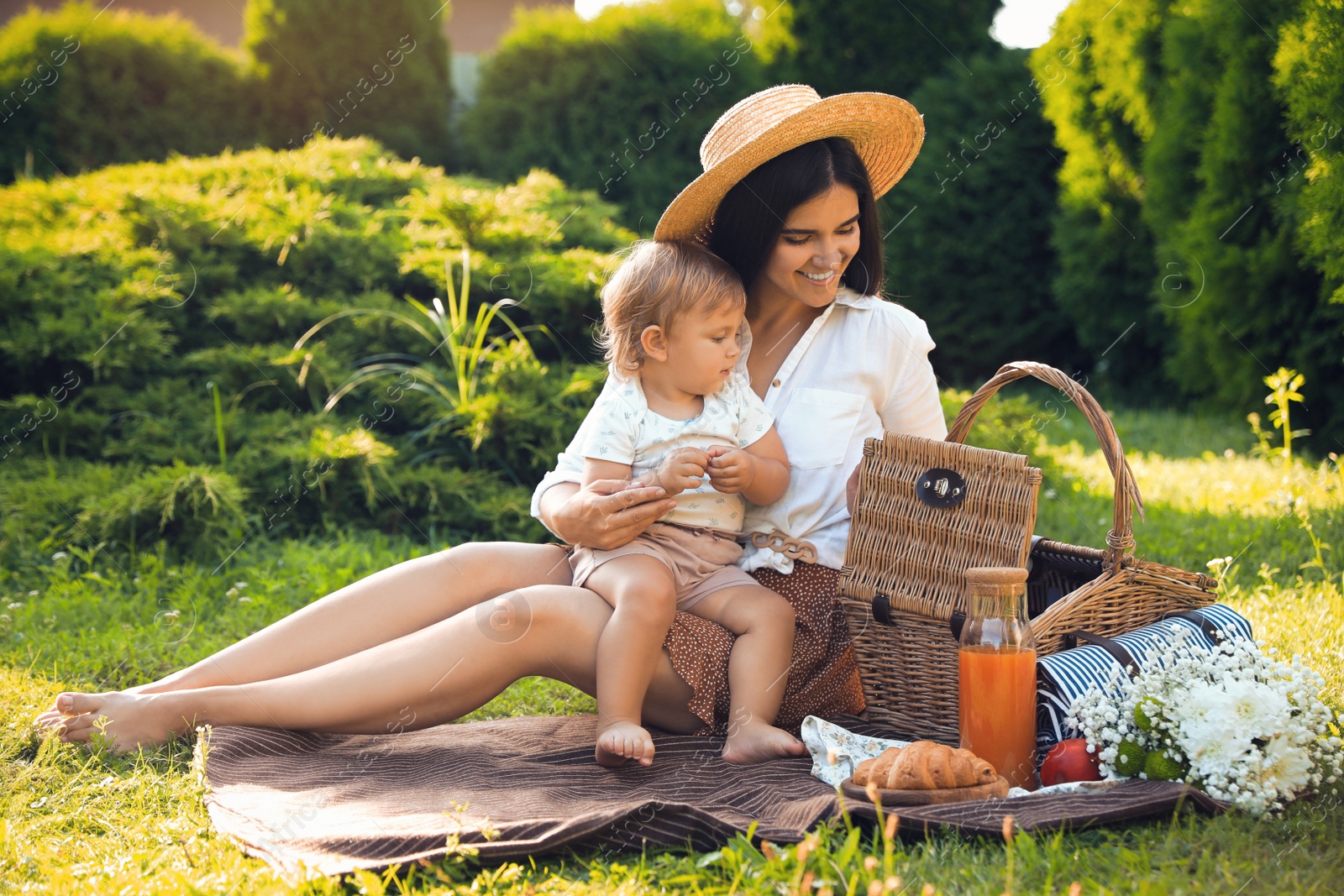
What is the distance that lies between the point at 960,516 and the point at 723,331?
0.68 metres

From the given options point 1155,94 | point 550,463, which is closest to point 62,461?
point 550,463

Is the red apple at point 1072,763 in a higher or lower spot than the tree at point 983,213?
lower

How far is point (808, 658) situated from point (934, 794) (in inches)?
25.4

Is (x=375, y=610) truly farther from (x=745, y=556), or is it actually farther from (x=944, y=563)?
(x=944, y=563)

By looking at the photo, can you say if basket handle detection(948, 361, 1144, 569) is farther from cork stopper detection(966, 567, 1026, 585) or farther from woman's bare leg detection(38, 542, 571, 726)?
woman's bare leg detection(38, 542, 571, 726)

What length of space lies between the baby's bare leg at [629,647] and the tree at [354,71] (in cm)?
715

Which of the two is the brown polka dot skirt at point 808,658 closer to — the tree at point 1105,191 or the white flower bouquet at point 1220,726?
Answer: the white flower bouquet at point 1220,726

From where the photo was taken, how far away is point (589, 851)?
1.89 m

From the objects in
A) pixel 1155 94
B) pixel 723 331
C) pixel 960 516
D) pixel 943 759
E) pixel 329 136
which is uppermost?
pixel 1155 94

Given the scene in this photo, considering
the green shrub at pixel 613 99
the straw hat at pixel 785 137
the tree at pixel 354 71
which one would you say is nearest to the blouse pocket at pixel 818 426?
the straw hat at pixel 785 137

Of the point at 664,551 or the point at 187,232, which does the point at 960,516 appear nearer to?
the point at 664,551

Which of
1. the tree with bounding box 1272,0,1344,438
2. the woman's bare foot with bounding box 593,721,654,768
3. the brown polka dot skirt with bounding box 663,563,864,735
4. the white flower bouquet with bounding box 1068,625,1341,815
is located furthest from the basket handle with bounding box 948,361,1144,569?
the tree with bounding box 1272,0,1344,438

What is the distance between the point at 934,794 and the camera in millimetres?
1927

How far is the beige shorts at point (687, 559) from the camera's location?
8.14 ft
